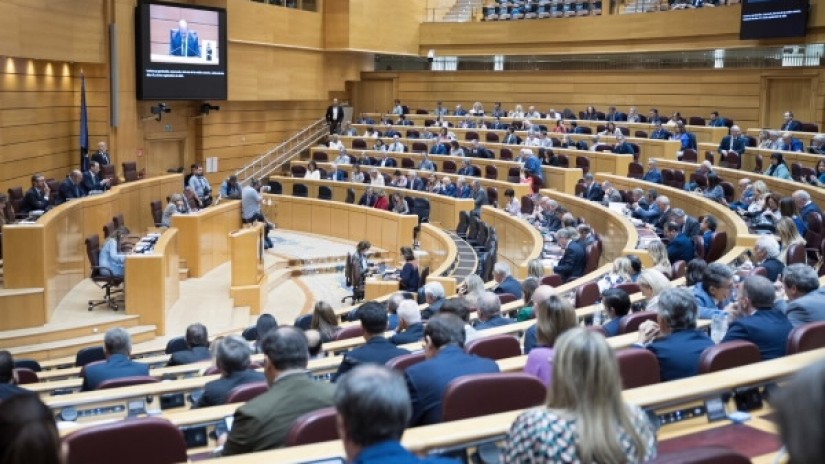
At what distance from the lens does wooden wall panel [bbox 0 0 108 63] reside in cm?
1291

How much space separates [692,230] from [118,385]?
7224 mm

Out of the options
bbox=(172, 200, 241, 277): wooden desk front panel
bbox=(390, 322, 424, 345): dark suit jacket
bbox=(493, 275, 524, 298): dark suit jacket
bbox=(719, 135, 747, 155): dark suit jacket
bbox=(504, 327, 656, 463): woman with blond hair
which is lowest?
bbox=(172, 200, 241, 277): wooden desk front panel

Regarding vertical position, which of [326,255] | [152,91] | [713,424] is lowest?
[326,255]

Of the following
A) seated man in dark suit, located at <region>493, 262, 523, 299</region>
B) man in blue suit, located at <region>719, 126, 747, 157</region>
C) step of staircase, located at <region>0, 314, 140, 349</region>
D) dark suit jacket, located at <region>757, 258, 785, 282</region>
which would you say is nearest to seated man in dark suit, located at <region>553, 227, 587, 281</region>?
seated man in dark suit, located at <region>493, 262, 523, 299</region>

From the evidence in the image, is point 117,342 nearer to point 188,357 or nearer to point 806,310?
point 188,357

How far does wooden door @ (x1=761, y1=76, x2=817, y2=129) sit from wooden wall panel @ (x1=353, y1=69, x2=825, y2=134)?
0.38ft

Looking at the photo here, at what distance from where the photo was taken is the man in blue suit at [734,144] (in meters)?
15.0

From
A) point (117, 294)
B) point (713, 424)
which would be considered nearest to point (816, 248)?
point (713, 424)

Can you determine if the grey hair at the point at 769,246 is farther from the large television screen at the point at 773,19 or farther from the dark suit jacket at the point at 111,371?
the large television screen at the point at 773,19

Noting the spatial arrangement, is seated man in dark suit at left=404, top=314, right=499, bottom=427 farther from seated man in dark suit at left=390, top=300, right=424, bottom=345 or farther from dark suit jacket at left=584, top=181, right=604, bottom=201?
dark suit jacket at left=584, top=181, right=604, bottom=201

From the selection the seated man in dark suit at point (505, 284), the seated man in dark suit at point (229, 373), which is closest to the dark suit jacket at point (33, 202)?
the seated man in dark suit at point (505, 284)

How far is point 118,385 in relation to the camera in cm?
481

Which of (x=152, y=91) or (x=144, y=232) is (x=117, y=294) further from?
(x=152, y=91)

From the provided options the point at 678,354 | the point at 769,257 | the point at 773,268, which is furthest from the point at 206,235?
the point at 678,354
